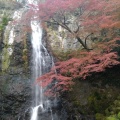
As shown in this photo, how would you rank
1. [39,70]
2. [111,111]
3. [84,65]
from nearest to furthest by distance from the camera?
1. [111,111]
2. [84,65]
3. [39,70]

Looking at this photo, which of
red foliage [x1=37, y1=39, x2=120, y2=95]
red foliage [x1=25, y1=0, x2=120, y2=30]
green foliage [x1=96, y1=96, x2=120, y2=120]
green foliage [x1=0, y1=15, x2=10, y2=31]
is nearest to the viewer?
green foliage [x1=96, y1=96, x2=120, y2=120]

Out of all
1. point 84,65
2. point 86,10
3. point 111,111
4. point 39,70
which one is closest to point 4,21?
point 39,70

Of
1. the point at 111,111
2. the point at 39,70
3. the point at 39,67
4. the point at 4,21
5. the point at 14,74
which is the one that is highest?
the point at 4,21

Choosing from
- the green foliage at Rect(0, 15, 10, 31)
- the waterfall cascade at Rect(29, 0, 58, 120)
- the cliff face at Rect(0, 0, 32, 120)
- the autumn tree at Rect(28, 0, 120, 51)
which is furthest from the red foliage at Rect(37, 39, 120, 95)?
the green foliage at Rect(0, 15, 10, 31)

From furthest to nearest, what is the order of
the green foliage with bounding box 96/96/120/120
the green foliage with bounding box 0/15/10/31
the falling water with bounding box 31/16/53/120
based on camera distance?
the green foliage with bounding box 0/15/10/31
the falling water with bounding box 31/16/53/120
the green foliage with bounding box 96/96/120/120

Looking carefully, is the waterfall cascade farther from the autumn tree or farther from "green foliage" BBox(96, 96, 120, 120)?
"green foliage" BBox(96, 96, 120, 120)

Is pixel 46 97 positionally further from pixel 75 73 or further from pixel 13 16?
pixel 13 16

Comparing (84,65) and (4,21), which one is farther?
(4,21)

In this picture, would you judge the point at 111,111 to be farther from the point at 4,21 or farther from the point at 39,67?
the point at 4,21

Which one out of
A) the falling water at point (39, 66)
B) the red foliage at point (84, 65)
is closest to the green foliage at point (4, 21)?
the falling water at point (39, 66)

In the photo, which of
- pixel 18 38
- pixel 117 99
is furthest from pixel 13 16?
pixel 117 99

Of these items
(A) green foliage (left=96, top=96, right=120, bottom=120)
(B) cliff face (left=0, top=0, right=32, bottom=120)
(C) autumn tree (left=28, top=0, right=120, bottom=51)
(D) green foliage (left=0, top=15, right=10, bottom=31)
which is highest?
(D) green foliage (left=0, top=15, right=10, bottom=31)

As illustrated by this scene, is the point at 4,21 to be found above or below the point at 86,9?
above

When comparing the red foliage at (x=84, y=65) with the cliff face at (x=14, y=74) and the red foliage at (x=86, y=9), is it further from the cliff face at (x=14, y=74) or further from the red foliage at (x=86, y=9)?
the cliff face at (x=14, y=74)
